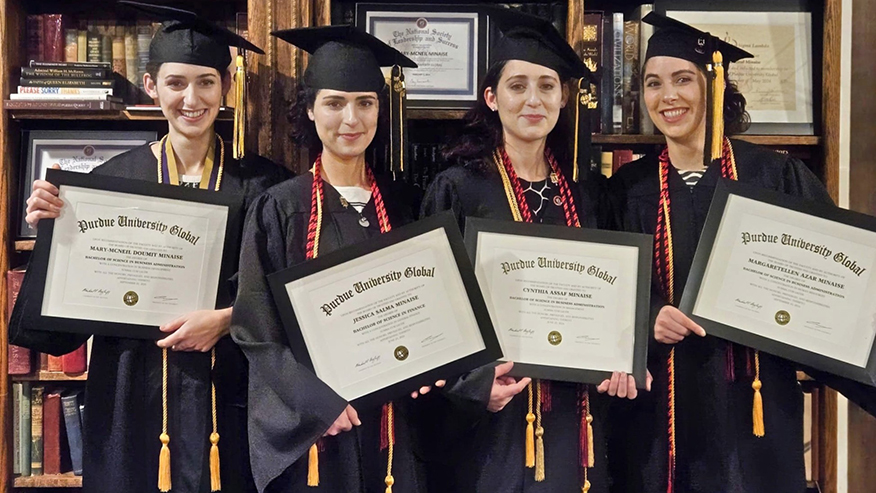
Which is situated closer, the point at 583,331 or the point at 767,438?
the point at 583,331

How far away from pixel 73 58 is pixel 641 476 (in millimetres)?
1834

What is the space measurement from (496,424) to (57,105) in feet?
4.42

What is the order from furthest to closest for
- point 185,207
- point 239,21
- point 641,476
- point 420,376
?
point 239,21
point 641,476
point 185,207
point 420,376

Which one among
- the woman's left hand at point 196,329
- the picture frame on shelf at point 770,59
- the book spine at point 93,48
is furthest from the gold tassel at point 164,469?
the picture frame on shelf at point 770,59

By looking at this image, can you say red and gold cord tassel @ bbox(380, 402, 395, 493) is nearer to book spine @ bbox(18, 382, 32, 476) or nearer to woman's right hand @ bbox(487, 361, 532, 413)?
woman's right hand @ bbox(487, 361, 532, 413)

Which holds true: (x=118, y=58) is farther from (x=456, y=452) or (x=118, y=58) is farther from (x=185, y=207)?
(x=456, y=452)

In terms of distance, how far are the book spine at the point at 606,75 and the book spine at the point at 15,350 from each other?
1.58 m

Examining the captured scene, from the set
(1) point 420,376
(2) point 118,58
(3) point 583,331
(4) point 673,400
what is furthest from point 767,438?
(2) point 118,58

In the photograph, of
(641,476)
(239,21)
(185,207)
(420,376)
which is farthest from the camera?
(239,21)

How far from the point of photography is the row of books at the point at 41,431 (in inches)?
76.7

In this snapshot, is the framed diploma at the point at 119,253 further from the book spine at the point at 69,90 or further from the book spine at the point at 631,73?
the book spine at the point at 631,73

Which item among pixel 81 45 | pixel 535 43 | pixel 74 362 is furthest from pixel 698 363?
pixel 81 45

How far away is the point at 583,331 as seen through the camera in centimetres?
149

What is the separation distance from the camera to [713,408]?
166cm
